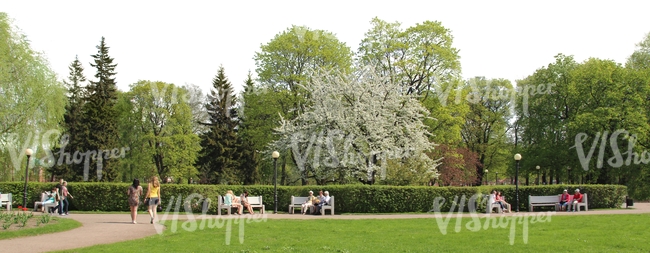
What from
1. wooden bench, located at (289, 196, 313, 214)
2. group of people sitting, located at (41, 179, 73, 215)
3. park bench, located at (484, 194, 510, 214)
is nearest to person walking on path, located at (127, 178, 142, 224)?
group of people sitting, located at (41, 179, 73, 215)

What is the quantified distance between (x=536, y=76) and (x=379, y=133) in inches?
968

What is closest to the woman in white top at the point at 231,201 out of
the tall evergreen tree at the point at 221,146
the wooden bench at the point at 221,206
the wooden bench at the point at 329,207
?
the wooden bench at the point at 221,206

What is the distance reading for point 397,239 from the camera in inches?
540

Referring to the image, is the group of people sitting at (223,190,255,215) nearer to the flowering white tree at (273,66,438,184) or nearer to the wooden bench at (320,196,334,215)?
the wooden bench at (320,196,334,215)

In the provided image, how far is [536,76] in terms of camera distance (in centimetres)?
5256

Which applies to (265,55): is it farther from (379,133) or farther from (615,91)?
(615,91)

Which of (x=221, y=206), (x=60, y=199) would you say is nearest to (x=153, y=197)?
(x=221, y=206)

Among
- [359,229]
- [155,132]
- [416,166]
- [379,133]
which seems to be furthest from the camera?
[155,132]

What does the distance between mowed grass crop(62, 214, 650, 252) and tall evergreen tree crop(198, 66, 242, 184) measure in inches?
1426

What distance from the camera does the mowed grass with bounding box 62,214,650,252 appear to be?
12.0m

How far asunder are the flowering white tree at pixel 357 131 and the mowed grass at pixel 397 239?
53.6ft

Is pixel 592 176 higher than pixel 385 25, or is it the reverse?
pixel 385 25

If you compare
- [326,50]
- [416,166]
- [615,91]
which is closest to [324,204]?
[416,166]

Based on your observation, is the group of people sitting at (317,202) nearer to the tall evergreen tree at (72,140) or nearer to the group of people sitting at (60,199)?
the group of people sitting at (60,199)
